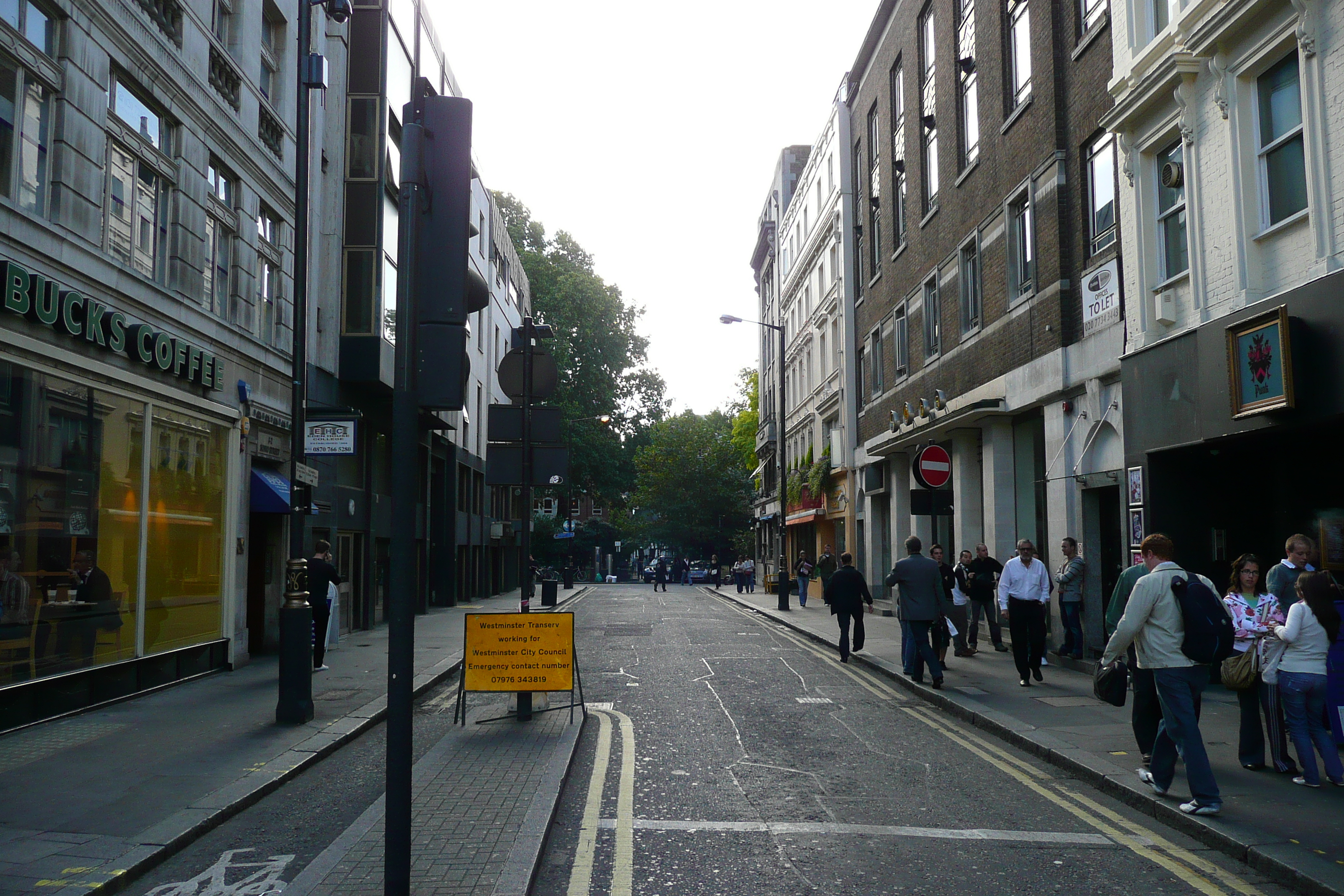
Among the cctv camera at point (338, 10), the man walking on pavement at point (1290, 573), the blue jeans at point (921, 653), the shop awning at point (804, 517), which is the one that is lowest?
the blue jeans at point (921, 653)

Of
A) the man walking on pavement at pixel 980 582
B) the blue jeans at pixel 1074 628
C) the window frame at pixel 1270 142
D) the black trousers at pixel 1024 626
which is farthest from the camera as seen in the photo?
the man walking on pavement at pixel 980 582

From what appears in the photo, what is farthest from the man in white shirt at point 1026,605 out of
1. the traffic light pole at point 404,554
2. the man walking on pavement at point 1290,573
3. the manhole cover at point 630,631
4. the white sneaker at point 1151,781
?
the traffic light pole at point 404,554

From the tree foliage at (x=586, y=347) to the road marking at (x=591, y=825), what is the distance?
43.5 meters

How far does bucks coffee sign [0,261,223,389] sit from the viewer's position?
30.5ft

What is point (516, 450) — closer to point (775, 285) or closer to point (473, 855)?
point (473, 855)

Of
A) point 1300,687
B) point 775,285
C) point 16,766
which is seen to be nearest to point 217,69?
point 16,766

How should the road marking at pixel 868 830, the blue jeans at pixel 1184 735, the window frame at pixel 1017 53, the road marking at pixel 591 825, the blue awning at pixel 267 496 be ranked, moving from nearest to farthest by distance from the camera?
1. the road marking at pixel 591 825
2. the road marking at pixel 868 830
3. the blue jeans at pixel 1184 735
4. the blue awning at pixel 267 496
5. the window frame at pixel 1017 53

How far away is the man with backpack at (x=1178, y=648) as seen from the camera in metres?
6.63

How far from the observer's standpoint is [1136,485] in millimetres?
13062

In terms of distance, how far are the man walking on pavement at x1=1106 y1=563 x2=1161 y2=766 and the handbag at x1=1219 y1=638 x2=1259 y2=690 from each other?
0.62 metres

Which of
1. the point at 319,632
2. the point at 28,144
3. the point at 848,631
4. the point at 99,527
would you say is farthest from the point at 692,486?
the point at 28,144

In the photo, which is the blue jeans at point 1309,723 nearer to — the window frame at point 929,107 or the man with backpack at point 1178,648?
the man with backpack at point 1178,648

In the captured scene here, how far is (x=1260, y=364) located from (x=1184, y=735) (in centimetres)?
522

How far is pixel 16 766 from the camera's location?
25.9ft
